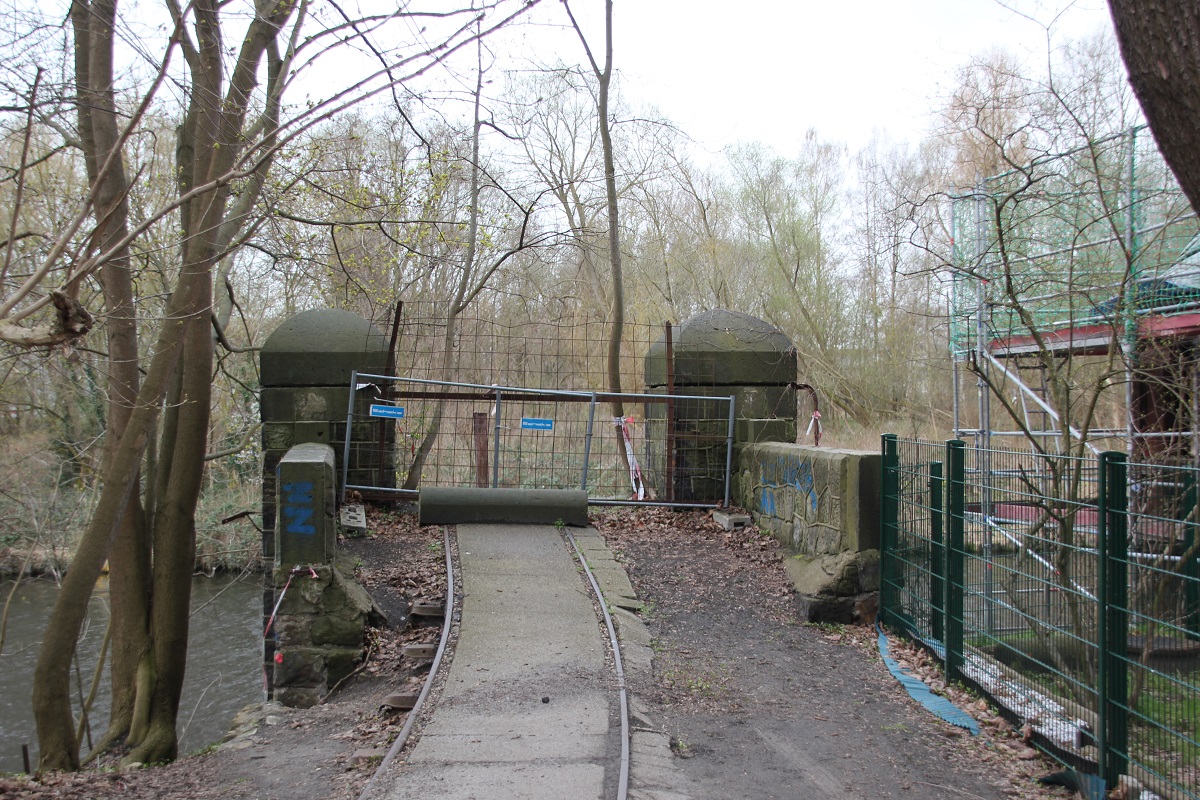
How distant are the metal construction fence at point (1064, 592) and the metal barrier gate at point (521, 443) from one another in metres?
4.08

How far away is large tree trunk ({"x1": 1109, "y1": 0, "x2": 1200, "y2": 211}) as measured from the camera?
2.38 metres

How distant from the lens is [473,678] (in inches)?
230

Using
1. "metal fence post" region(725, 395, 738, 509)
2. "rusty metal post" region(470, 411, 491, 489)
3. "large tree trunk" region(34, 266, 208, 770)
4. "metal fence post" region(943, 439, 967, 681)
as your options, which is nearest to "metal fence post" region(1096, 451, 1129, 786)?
"metal fence post" region(943, 439, 967, 681)

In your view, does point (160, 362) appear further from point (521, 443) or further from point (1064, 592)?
point (1064, 592)

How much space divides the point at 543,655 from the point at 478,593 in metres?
1.54

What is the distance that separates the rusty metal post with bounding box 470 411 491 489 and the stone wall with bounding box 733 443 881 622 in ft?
12.8

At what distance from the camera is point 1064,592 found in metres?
5.25

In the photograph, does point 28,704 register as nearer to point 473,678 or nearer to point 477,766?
point 473,678

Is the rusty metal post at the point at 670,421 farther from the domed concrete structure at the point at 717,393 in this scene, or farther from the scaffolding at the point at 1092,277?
the scaffolding at the point at 1092,277

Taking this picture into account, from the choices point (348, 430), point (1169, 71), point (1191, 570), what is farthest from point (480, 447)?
point (1169, 71)

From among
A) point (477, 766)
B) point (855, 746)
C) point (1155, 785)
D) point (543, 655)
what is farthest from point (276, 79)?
point (1155, 785)

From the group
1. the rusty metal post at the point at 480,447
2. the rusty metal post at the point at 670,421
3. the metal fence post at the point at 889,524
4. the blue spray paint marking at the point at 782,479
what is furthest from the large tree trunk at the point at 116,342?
the metal fence post at the point at 889,524

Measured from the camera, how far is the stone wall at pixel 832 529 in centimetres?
786

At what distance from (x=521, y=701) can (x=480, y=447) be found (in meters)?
6.30
